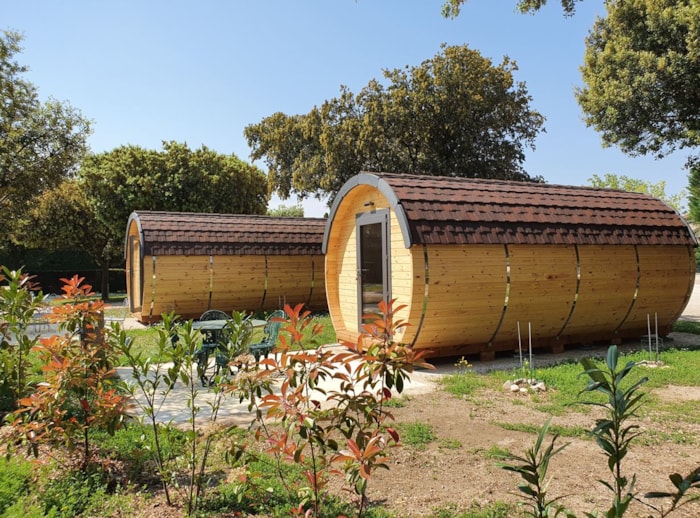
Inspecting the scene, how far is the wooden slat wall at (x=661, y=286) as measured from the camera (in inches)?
401

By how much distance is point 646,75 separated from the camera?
1434 centimetres

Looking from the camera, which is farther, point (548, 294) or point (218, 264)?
point (218, 264)

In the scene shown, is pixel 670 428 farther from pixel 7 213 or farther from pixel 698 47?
pixel 7 213

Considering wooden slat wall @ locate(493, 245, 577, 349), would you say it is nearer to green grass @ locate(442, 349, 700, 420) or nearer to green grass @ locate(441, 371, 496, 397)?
green grass @ locate(442, 349, 700, 420)

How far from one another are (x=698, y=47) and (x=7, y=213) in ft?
72.6

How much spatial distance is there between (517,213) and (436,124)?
17.2m

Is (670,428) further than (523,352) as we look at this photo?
No

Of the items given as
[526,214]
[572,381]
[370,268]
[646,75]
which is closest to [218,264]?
[370,268]

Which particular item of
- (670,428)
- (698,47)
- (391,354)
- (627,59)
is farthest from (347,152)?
(391,354)

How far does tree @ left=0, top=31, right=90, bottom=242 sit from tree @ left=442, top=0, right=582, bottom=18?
13.8m

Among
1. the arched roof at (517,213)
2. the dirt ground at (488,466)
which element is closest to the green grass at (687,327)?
the arched roof at (517,213)

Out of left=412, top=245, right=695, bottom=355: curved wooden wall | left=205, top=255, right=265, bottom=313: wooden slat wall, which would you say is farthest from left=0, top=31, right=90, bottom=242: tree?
left=412, top=245, right=695, bottom=355: curved wooden wall

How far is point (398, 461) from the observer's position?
4.43 metres

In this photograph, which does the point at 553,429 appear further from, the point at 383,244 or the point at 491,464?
the point at 383,244
